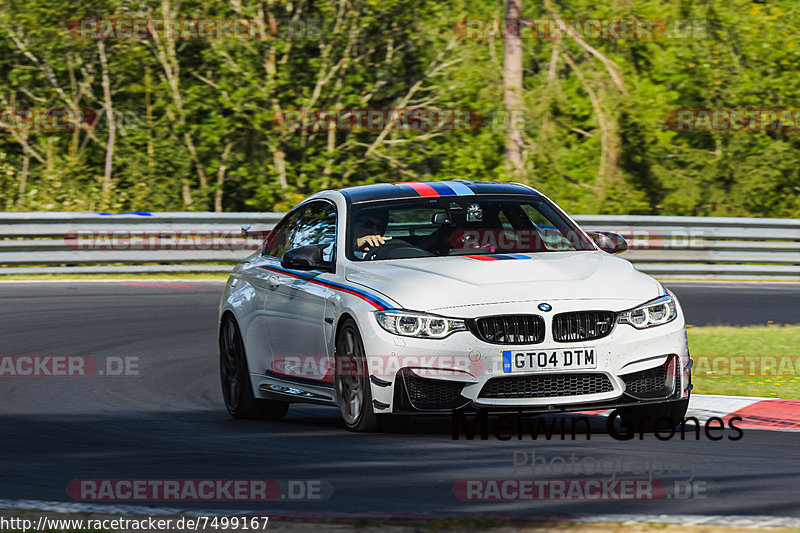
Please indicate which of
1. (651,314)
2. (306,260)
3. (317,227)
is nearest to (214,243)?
(317,227)

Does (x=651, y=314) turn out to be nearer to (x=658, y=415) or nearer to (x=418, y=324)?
(x=658, y=415)

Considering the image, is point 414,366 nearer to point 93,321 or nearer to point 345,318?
point 345,318

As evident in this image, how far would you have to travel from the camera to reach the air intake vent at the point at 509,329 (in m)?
7.72

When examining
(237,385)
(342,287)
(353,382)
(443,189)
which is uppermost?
(443,189)

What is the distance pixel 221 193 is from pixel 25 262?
6.11m

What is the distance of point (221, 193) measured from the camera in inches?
993

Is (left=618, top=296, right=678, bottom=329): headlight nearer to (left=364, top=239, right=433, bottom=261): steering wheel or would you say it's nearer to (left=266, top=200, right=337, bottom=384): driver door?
(left=364, top=239, right=433, bottom=261): steering wheel

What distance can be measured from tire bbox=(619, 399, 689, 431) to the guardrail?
39.0 ft

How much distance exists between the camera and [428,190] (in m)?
9.40

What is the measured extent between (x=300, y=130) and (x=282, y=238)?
15175 millimetres

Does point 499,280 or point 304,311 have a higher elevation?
point 499,280

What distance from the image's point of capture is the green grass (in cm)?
1034

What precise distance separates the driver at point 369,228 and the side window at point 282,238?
0.87m

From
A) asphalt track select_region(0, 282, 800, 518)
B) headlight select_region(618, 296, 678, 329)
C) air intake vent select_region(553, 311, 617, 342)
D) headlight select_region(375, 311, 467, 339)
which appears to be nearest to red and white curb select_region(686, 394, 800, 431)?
asphalt track select_region(0, 282, 800, 518)
